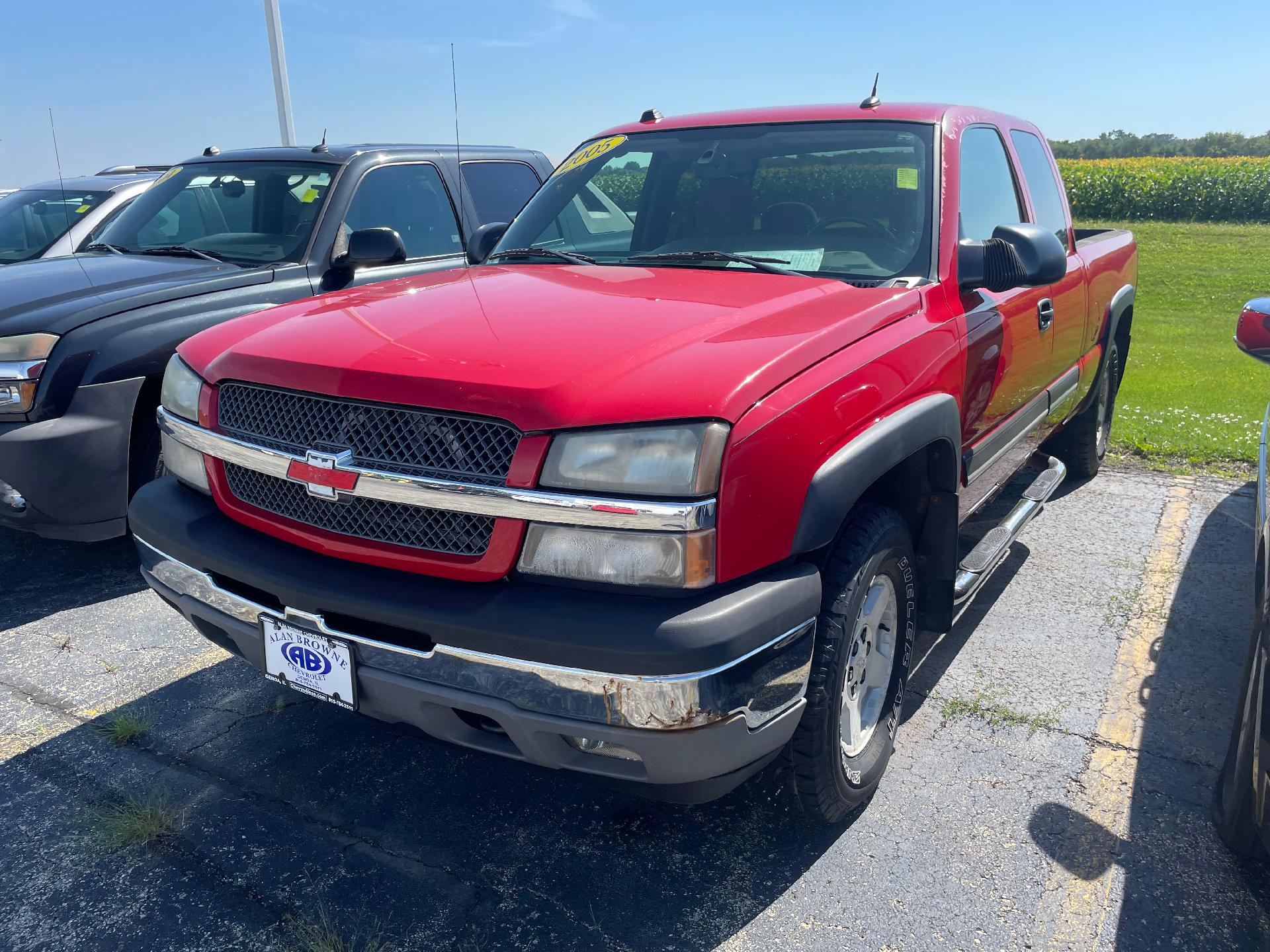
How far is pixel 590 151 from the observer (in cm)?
409

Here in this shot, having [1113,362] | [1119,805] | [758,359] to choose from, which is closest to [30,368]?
[758,359]

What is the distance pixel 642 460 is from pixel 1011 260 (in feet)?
5.63

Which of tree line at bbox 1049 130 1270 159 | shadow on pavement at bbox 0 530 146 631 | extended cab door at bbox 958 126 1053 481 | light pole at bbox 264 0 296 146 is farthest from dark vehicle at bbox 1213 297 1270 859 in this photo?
tree line at bbox 1049 130 1270 159

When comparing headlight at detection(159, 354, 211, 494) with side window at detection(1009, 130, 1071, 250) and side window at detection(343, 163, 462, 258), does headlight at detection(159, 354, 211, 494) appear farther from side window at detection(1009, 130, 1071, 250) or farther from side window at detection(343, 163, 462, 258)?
side window at detection(1009, 130, 1071, 250)

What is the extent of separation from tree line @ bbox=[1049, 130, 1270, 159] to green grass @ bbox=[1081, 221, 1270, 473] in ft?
234

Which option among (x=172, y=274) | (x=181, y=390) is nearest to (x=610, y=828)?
(x=181, y=390)

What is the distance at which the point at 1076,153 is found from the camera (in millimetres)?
83688

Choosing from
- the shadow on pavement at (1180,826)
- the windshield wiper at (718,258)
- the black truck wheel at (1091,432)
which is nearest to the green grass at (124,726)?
the windshield wiper at (718,258)

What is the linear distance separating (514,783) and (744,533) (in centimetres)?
134

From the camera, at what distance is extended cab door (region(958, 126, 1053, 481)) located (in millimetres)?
3211

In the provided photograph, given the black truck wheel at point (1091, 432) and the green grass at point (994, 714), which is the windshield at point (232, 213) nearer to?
the green grass at point (994, 714)

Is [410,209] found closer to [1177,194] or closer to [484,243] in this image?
[484,243]

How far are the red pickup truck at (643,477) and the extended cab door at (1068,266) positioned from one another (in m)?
0.85

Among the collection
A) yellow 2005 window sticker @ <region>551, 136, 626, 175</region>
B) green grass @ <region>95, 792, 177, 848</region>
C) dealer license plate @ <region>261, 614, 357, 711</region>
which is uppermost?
yellow 2005 window sticker @ <region>551, 136, 626, 175</region>
